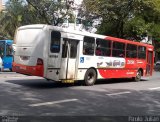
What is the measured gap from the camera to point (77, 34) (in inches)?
683

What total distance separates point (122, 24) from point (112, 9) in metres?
3.05

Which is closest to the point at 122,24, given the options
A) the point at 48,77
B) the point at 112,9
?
the point at 112,9

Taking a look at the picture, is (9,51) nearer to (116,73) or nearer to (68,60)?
(116,73)

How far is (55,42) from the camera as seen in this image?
52.7 ft

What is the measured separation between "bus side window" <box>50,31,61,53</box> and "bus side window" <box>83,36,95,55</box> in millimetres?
1962

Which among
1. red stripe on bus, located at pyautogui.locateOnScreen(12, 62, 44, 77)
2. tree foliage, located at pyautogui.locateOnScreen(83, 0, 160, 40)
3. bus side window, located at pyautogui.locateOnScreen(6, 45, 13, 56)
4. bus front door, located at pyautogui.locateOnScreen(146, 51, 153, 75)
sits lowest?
red stripe on bus, located at pyautogui.locateOnScreen(12, 62, 44, 77)

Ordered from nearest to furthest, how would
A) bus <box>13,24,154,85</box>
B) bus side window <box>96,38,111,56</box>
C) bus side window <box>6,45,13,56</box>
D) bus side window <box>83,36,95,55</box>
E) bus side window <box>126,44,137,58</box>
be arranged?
bus <box>13,24,154,85</box>, bus side window <box>83,36,95,55</box>, bus side window <box>96,38,111,56</box>, bus side window <box>126,44,137,58</box>, bus side window <box>6,45,13,56</box>

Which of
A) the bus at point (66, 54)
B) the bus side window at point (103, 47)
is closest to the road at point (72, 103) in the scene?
the bus at point (66, 54)

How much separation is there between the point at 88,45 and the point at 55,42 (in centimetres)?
250

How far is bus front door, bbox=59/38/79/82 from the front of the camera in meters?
16.6

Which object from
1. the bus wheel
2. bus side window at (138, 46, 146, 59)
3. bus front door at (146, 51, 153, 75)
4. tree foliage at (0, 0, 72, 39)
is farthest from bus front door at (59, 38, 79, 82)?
tree foliage at (0, 0, 72, 39)

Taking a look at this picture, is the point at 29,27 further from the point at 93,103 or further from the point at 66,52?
the point at 93,103

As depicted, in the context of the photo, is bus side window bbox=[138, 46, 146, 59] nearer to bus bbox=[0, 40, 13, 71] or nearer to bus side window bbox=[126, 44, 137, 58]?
bus side window bbox=[126, 44, 137, 58]

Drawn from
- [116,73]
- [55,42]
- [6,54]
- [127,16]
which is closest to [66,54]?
[55,42]
